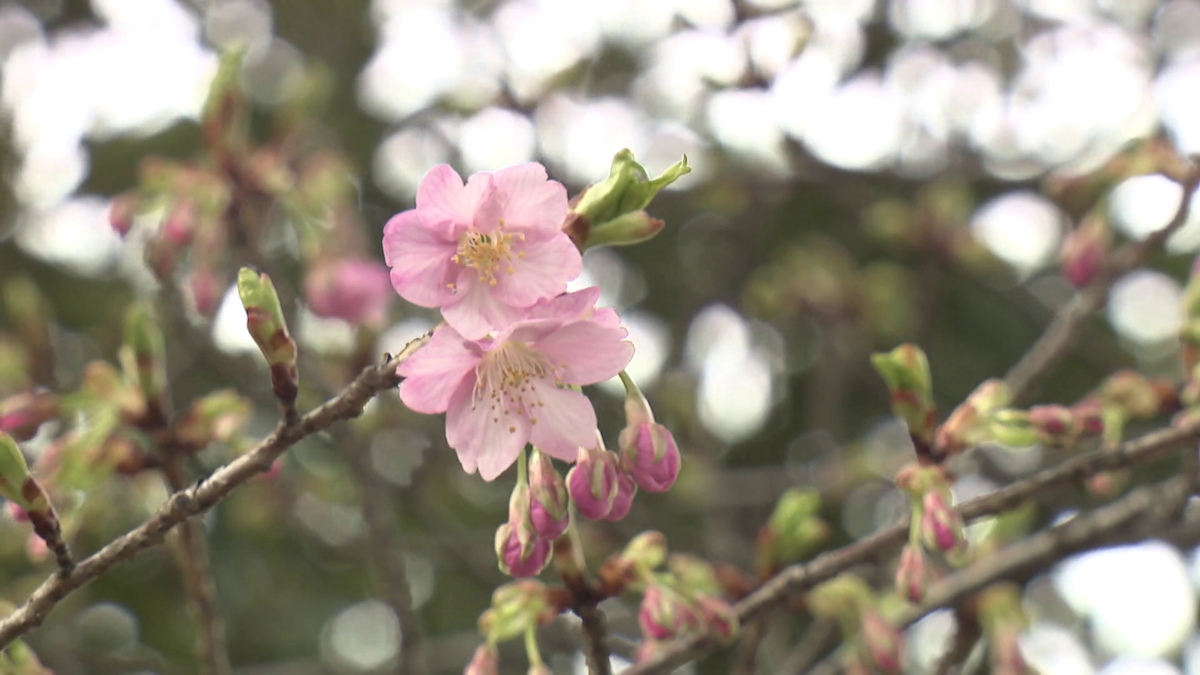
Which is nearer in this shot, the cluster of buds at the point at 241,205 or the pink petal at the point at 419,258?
the pink petal at the point at 419,258

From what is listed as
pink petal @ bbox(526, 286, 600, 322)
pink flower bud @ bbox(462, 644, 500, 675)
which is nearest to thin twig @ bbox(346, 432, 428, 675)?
pink flower bud @ bbox(462, 644, 500, 675)

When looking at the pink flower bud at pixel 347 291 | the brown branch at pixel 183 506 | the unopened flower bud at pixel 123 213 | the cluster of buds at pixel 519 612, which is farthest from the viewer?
the pink flower bud at pixel 347 291

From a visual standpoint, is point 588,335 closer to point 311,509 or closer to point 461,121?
point 461,121

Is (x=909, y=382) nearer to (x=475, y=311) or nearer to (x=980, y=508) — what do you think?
(x=980, y=508)

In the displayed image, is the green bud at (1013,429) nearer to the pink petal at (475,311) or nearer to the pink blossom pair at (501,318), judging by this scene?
the pink blossom pair at (501,318)

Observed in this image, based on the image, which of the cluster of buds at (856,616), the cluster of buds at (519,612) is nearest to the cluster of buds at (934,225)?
the cluster of buds at (856,616)

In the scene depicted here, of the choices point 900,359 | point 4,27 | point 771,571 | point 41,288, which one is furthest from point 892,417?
point 4,27

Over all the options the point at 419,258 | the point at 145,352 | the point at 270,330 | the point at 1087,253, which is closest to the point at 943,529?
the point at 419,258

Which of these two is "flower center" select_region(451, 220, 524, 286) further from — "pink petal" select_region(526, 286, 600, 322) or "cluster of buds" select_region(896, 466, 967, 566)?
"cluster of buds" select_region(896, 466, 967, 566)
